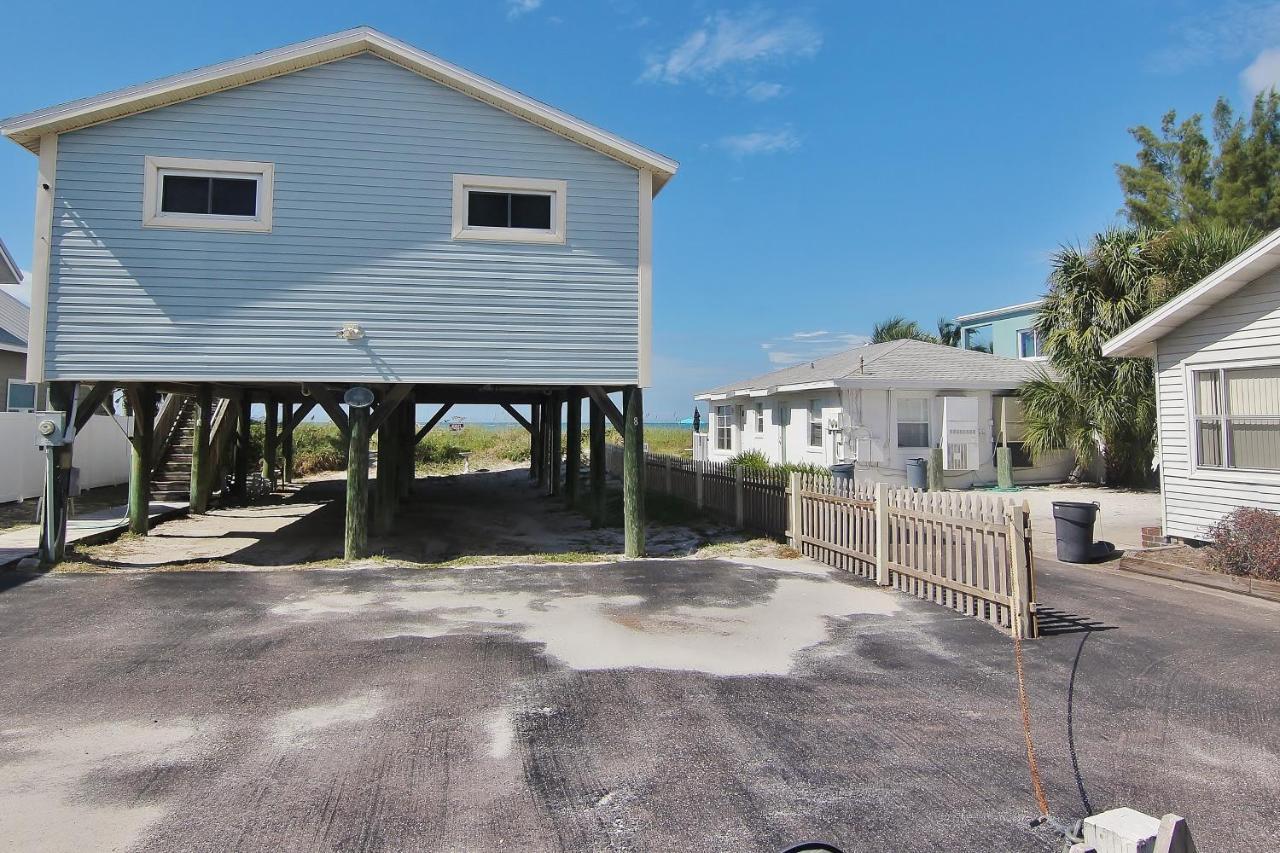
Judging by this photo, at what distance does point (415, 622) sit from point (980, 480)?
17074 mm

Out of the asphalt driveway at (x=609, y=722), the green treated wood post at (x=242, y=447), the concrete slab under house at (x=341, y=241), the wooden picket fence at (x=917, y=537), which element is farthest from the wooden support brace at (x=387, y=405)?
the green treated wood post at (x=242, y=447)

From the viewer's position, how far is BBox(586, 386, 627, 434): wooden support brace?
1127cm

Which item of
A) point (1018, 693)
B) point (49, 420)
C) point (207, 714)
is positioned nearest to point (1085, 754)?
point (1018, 693)

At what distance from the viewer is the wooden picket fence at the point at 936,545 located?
6.76m

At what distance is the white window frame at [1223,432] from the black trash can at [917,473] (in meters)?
7.80

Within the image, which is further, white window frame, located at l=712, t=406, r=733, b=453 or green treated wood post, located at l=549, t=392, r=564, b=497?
white window frame, located at l=712, t=406, r=733, b=453

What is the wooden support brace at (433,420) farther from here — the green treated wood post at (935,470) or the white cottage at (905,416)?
the green treated wood post at (935,470)

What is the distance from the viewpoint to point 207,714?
4.77 metres

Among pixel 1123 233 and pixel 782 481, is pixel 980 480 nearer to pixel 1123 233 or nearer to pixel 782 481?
pixel 1123 233

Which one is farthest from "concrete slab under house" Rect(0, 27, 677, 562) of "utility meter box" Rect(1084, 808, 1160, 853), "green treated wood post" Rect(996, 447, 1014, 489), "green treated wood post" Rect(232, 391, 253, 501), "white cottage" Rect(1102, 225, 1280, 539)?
"green treated wood post" Rect(996, 447, 1014, 489)

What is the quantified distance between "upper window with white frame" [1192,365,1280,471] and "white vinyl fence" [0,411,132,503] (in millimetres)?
18360

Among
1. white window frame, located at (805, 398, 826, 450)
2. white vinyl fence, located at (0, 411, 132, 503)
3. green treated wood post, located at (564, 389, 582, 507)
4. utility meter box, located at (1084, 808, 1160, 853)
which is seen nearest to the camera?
utility meter box, located at (1084, 808, 1160, 853)

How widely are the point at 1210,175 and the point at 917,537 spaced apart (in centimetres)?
2719

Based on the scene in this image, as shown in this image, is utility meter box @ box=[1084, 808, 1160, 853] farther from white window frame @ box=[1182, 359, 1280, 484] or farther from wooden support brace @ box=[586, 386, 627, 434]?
white window frame @ box=[1182, 359, 1280, 484]
